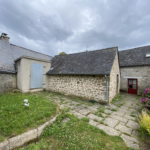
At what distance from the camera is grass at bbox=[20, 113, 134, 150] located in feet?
7.18

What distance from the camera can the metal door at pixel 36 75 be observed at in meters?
7.71

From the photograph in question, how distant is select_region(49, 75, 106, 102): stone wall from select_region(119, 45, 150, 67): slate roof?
7.03 metres

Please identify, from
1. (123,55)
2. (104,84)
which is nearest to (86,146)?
(104,84)

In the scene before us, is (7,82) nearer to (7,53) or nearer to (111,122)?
(7,53)

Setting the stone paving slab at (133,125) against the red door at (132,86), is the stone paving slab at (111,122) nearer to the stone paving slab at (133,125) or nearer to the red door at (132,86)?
the stone paving slab at (133,125)

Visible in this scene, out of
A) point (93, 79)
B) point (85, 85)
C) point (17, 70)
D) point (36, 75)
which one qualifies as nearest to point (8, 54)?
point (17, 70)

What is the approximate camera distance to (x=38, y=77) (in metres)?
8.25

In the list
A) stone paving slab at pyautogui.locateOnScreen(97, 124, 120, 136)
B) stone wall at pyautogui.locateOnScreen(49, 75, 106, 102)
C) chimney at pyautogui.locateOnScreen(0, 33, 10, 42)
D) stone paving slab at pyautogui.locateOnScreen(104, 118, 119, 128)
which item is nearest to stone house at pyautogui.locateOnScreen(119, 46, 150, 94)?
stone wall at pyautogui.locateOnScreen(49, 75, 106, 102)

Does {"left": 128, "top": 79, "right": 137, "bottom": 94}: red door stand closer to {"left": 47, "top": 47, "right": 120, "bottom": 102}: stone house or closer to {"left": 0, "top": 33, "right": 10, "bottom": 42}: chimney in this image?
{"left": 47, "top": 47, "right": 120, "bottom": 102}: stone house

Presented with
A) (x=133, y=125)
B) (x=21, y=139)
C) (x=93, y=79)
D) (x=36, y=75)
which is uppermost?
(x=36, y=75)

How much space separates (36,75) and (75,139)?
698 centimetres

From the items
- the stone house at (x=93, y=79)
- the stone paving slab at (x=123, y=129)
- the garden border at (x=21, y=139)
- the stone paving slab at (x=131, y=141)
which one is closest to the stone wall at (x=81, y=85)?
the stone house at (x=93, y=79)

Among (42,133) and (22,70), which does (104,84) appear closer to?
(42,133)

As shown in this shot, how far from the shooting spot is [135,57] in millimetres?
11172
